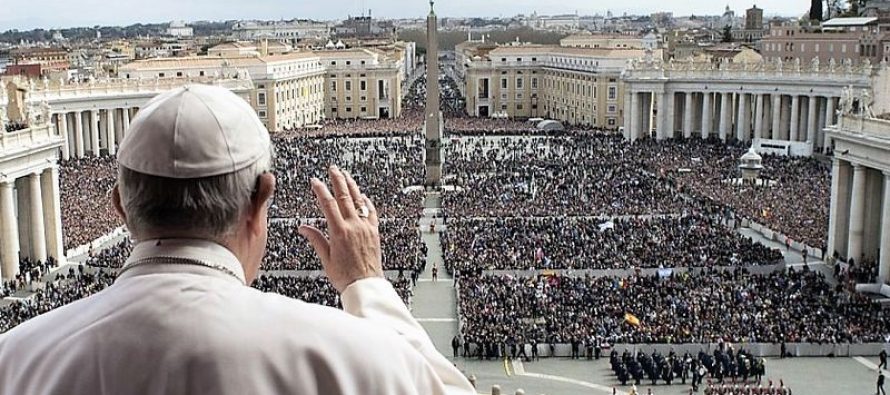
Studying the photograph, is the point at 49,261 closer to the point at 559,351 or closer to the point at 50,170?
the point at 50,170

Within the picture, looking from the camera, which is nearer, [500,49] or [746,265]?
[746,265]

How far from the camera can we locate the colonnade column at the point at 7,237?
3959cm

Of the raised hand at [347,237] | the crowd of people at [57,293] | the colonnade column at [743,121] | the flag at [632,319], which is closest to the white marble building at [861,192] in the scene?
the flag at [632,319]

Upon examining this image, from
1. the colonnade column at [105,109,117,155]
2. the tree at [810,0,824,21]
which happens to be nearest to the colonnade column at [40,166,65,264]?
the colonnade column at [105,109,117,155]

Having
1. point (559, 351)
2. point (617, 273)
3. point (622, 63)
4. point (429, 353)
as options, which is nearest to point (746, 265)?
point (617, 273)

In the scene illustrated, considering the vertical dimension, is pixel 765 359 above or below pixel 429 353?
below

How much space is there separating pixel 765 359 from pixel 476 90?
85.8 metres

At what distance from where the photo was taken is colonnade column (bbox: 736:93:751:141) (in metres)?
84.4

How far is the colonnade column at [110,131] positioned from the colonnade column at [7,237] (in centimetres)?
3853

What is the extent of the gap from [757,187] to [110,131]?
4848cm

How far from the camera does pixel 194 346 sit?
93.9 inches

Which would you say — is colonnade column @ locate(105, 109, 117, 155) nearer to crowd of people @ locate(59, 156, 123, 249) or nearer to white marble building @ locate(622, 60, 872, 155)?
crowd of people @ locate(59, 156, 123, 249)

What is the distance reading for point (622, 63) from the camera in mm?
98438

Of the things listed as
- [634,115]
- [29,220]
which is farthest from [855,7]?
[29,220]
